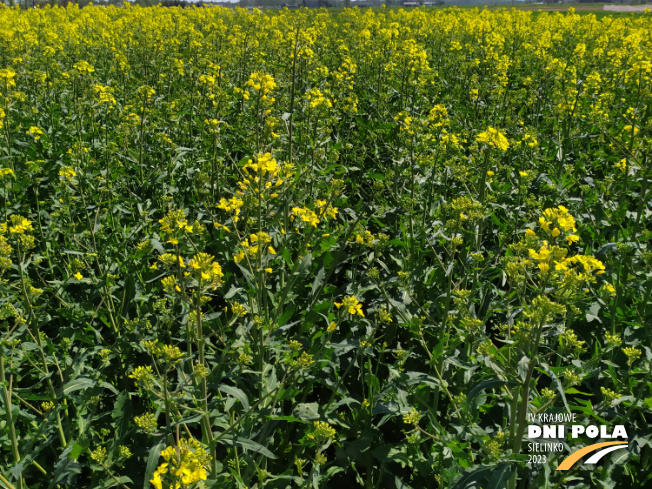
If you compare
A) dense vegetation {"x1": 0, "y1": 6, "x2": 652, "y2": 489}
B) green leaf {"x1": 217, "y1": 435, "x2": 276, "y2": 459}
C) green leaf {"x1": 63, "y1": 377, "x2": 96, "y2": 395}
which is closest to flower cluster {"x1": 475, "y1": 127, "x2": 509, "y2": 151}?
dense vegetation {"x1": 0, "y1": 6, "x2": 652, "y2": 489}

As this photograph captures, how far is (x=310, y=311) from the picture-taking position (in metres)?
3.45

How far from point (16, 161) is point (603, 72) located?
903 cm

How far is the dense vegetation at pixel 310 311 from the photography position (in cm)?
244

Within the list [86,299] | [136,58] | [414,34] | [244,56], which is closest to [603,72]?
[414,34]

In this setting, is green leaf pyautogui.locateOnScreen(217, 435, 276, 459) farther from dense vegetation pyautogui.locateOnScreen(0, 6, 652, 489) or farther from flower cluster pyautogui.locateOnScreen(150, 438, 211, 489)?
flower cluster pyautogui.locateOnScreen(150, 438, 211, 489)

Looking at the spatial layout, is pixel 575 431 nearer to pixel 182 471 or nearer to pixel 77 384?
pixel 182 471

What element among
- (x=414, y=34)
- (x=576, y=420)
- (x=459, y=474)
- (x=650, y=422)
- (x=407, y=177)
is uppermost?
(x=414, y=34)

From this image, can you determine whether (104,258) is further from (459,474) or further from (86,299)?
(459,474)

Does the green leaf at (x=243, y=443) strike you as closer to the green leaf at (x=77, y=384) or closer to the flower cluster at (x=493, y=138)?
the green leaf at (x=77, y=384)

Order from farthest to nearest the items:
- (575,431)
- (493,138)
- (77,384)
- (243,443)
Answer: (493,138) → (77,384) → (575,431) → (243,443)

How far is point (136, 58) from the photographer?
31.8 feet

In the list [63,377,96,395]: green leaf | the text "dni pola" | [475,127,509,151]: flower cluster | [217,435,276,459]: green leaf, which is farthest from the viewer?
[475,127,509,151]: flower cluster

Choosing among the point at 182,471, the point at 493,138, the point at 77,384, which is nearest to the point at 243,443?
the point at 182,471

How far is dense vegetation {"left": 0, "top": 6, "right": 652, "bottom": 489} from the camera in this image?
244 cm
